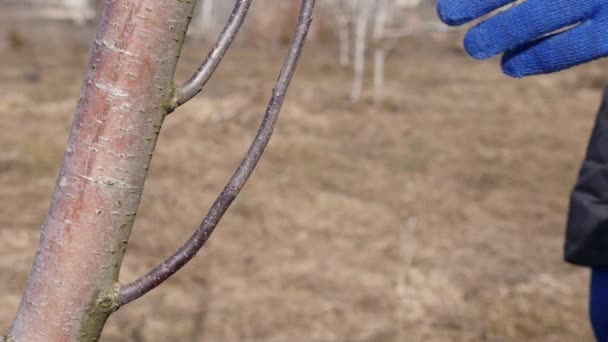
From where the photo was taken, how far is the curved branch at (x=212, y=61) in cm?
81

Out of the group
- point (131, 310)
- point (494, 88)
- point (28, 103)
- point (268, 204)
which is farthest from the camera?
point (494, 88)

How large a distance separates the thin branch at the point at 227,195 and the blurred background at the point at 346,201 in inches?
124

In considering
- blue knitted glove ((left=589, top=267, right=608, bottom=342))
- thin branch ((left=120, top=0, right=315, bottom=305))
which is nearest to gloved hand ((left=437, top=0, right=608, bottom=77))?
thin branch ((left=120, top=0, right=315, bottom=305))

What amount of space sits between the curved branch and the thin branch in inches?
2.7

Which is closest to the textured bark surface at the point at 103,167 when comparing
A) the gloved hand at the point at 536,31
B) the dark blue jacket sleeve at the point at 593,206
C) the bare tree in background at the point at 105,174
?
the bare tree in background at the point at 105,174

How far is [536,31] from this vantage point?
1.11 m

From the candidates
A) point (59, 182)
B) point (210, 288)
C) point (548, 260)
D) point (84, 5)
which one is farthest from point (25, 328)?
point (84, 5)

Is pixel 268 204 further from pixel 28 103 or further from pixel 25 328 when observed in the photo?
pixel 25 328

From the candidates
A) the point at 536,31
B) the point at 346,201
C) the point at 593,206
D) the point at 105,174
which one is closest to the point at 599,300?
the point at 593,206

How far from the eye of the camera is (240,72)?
10297mm

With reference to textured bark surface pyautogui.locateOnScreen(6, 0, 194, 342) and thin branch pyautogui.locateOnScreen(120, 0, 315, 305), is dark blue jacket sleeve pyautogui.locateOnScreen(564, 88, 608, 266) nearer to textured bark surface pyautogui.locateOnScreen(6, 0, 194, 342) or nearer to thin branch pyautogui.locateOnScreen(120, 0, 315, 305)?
thin branch pyautogui.locateOnScreen(120, 0, 315, 305)

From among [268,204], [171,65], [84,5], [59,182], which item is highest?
[171,65]

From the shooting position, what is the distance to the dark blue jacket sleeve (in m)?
1.62

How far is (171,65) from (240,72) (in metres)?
9.63
